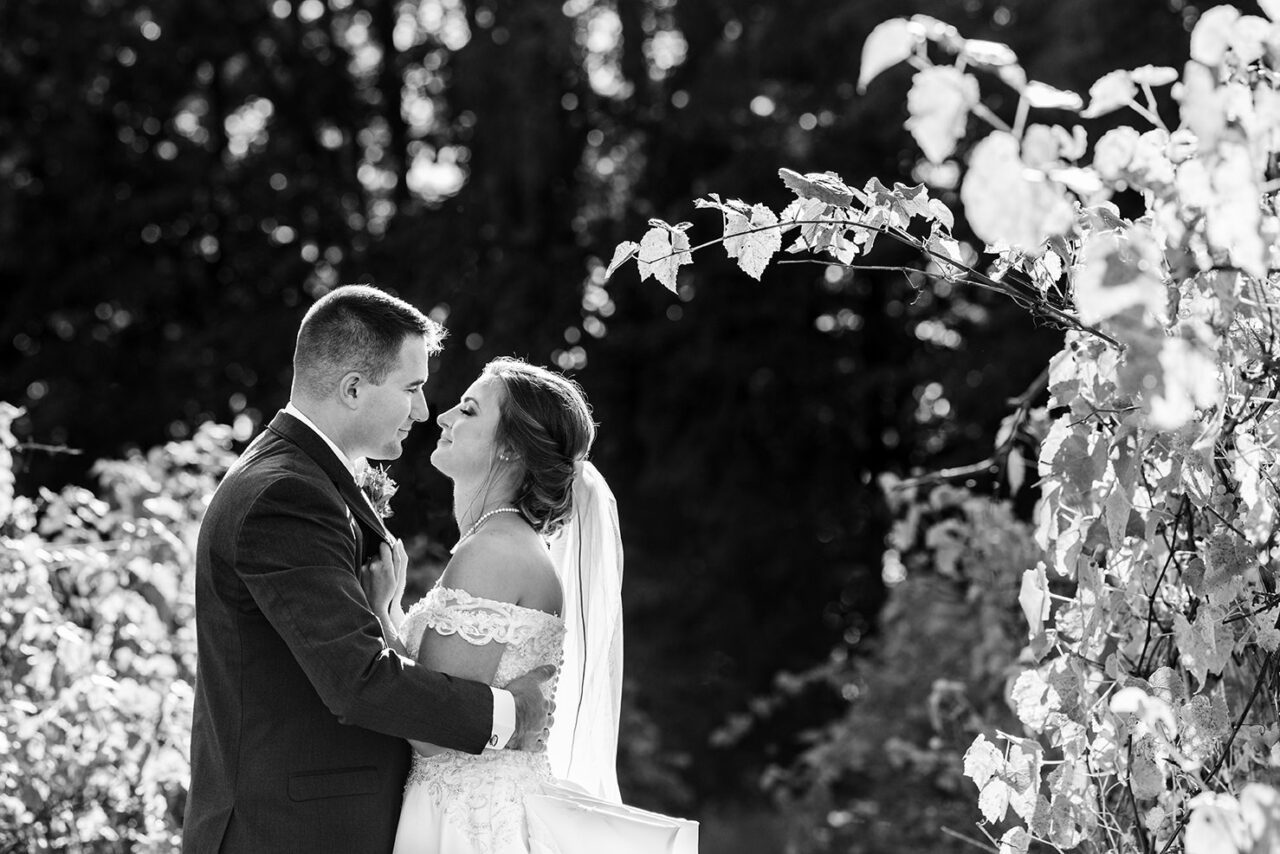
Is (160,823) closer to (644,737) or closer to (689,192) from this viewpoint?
(644,737)

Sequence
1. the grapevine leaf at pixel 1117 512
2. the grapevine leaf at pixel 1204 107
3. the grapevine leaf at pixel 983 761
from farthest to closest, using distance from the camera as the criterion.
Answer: the grapevine leaf at pixel 983 761, the grapevine leaf at pixel 1117 512, the grapevine leaf at pixel 1204 107

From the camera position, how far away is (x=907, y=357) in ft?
41.1

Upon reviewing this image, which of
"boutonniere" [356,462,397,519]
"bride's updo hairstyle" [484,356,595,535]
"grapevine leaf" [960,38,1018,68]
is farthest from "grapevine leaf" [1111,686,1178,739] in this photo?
"boutonniere" [356,462,397,519]

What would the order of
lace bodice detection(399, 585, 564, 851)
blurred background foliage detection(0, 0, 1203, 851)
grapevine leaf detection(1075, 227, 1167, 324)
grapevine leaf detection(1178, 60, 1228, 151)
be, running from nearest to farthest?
grapevine leaf detection(1075, 227, 1167, 324) → grapevine leaf detection(1178, 60, 1228, 151) → lace bodice detection(399, 585, 564, 851) → blurred background foliage detection(0, 0, 1203, 851)

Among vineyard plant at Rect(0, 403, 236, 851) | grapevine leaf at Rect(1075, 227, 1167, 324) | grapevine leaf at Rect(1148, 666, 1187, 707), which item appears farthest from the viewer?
vineyard plant at Rect(0, 403, 236, 851)

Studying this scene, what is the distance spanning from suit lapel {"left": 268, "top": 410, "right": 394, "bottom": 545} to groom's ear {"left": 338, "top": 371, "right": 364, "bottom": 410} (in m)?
0.10

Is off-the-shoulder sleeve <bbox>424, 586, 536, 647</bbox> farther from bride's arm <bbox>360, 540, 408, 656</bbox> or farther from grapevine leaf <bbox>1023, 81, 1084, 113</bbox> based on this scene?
grapevine leaf <bbox>1023, 81, 1084, 113</bbox>

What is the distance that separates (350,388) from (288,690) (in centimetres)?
63

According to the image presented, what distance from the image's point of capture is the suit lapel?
3.04 metres

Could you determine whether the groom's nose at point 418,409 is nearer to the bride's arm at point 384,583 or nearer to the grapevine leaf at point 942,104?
the bride's arm at point 384,583

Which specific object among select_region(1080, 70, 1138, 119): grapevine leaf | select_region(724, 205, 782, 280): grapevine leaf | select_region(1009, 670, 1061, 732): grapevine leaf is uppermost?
select_region(724, 205, 782, 280): grapevine leaf

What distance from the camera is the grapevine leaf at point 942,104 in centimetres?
174

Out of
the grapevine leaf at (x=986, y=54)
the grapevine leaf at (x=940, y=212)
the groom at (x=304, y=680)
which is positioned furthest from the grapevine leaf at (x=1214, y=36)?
the groom at (x=304, y=680)

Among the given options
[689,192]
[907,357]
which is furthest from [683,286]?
[907,357]
